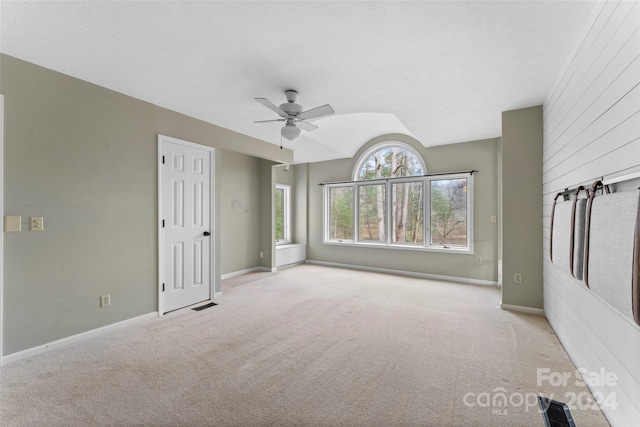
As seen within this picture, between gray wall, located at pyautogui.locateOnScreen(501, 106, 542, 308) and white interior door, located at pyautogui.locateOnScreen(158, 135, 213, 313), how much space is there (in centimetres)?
394

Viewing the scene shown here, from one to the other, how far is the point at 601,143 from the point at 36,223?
14.1 feet

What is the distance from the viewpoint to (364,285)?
4812 mm

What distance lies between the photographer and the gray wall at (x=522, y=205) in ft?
11.2

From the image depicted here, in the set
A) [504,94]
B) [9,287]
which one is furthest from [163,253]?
[504,94]

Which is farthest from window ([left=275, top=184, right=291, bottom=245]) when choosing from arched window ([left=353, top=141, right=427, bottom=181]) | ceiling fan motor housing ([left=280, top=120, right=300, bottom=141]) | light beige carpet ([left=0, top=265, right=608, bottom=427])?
ceiling fan motor housing ([left=280, top=120, right=300, bottom=141])

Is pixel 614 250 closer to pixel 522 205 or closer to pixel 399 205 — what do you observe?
pixel 522 205

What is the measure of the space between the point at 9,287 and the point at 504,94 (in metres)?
4.98

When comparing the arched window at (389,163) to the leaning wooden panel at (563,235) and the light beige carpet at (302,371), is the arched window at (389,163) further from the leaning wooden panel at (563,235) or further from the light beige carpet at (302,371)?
the leaning wooden panel at (563,235)

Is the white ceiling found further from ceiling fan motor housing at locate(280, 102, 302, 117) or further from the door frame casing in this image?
the door frame casing

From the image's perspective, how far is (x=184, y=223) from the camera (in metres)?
3.77

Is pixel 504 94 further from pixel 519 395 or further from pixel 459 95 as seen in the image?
pixel 519 395

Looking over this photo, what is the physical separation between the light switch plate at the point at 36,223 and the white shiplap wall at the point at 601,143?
4133 mm

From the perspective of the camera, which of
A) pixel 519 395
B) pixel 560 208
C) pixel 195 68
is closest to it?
pixel 519 395

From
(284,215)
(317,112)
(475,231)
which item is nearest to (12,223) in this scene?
(317,112)
